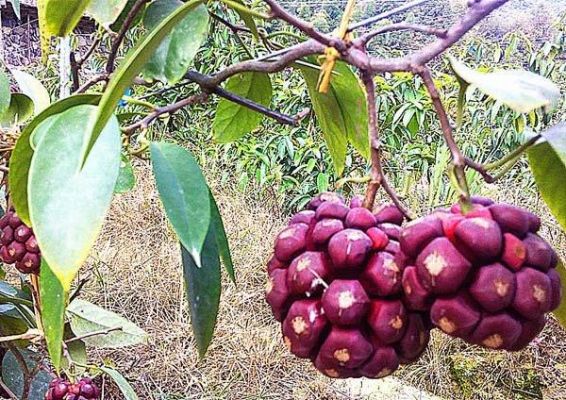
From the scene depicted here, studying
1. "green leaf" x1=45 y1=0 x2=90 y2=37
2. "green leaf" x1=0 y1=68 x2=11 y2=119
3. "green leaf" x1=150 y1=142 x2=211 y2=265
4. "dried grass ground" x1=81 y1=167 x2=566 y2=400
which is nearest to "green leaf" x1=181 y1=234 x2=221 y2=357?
"green leaf" x1=150 y1=142 x2=211 y2=265

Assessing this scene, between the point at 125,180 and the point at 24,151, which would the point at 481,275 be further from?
the point at 125,180

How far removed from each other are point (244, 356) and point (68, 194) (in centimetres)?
198

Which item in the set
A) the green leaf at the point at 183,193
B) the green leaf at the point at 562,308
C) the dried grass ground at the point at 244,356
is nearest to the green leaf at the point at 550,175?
the green leaf at the point at 562,308

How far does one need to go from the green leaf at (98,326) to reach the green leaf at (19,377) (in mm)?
67

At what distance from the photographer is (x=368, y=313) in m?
0.32

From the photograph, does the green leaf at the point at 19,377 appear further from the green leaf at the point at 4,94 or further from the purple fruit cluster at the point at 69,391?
the green leaf at the point at 4,94

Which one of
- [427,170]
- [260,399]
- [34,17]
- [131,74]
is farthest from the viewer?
[34,17]

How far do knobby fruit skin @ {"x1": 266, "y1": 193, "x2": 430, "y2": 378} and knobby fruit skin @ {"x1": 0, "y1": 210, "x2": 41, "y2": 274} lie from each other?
365 mm

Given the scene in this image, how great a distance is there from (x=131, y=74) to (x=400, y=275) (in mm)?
155

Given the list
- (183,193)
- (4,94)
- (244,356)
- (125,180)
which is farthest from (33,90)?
(244,356)

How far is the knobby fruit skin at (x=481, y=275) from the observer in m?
0.30

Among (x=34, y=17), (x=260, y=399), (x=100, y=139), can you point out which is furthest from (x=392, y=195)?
(x=34, y=17)

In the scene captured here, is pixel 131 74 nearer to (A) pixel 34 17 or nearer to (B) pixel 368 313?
(B) pixel 368 313

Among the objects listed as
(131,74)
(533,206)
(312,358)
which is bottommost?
(533,206)
